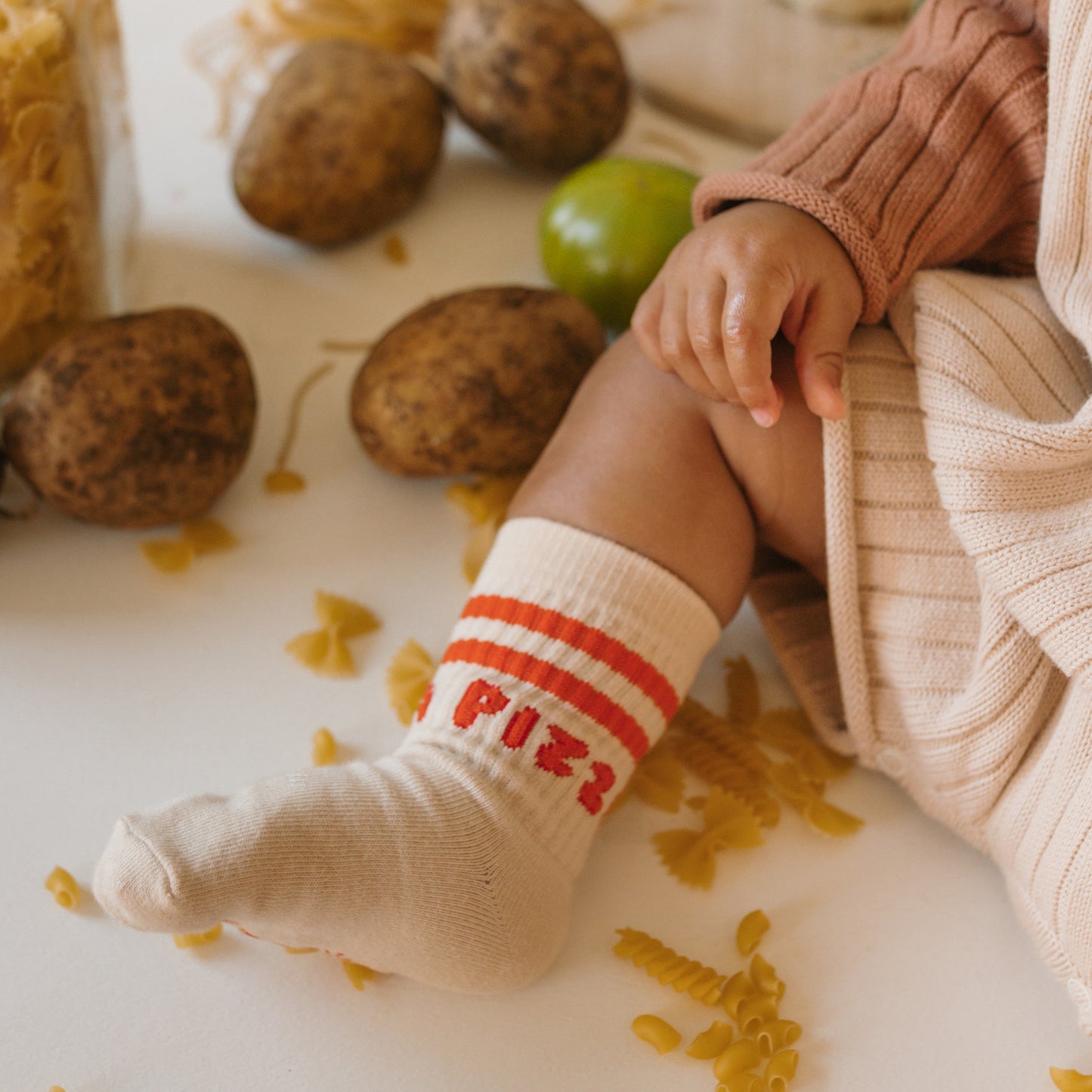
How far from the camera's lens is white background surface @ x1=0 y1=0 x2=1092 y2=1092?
70cm

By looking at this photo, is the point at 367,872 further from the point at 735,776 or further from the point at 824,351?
the point at 824,351

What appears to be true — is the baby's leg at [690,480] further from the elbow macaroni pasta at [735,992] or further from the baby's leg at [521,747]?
the elbow macaroni pasta at [735,992]

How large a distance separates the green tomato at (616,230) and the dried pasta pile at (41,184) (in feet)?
1.34

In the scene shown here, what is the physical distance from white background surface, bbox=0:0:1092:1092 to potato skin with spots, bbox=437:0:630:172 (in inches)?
14.9

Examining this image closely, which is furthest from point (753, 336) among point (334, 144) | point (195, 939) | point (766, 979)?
point (334, 144)

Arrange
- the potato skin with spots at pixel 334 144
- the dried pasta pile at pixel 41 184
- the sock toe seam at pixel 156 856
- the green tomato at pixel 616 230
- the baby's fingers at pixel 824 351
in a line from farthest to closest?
the potato skin with spots at pixel 334 144
the green tomato at pixel 616 230
the dried pasta pile at pixel 41 184
the baby's fingers at pixel 824 351
the sock toe seam at pixel 156 856

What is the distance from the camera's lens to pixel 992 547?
2.22 feet

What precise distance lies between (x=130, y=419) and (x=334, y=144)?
0.42 meters

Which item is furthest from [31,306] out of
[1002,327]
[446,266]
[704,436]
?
[1002,327]

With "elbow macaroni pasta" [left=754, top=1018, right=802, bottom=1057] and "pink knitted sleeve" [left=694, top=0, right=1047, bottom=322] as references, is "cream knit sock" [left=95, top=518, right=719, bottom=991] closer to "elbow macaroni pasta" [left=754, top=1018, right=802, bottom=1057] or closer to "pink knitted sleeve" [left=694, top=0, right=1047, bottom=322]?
"elbow macaroni pasta" [left=754, top=1018, right=802, bottom=1057]

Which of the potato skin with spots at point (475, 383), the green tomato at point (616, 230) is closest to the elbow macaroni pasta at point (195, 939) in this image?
the potato skin with spots at point (475, 383)

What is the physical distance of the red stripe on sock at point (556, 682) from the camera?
2.39ft

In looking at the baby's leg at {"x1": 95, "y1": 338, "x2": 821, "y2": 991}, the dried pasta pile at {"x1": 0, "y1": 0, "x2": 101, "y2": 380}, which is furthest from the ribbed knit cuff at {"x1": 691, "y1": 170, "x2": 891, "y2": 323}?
the dried pasta pile at {"x1": 0, "y1": 0, "x2": 101, "y2": 380}

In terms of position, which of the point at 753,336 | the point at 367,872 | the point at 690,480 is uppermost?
the point at 753,336
